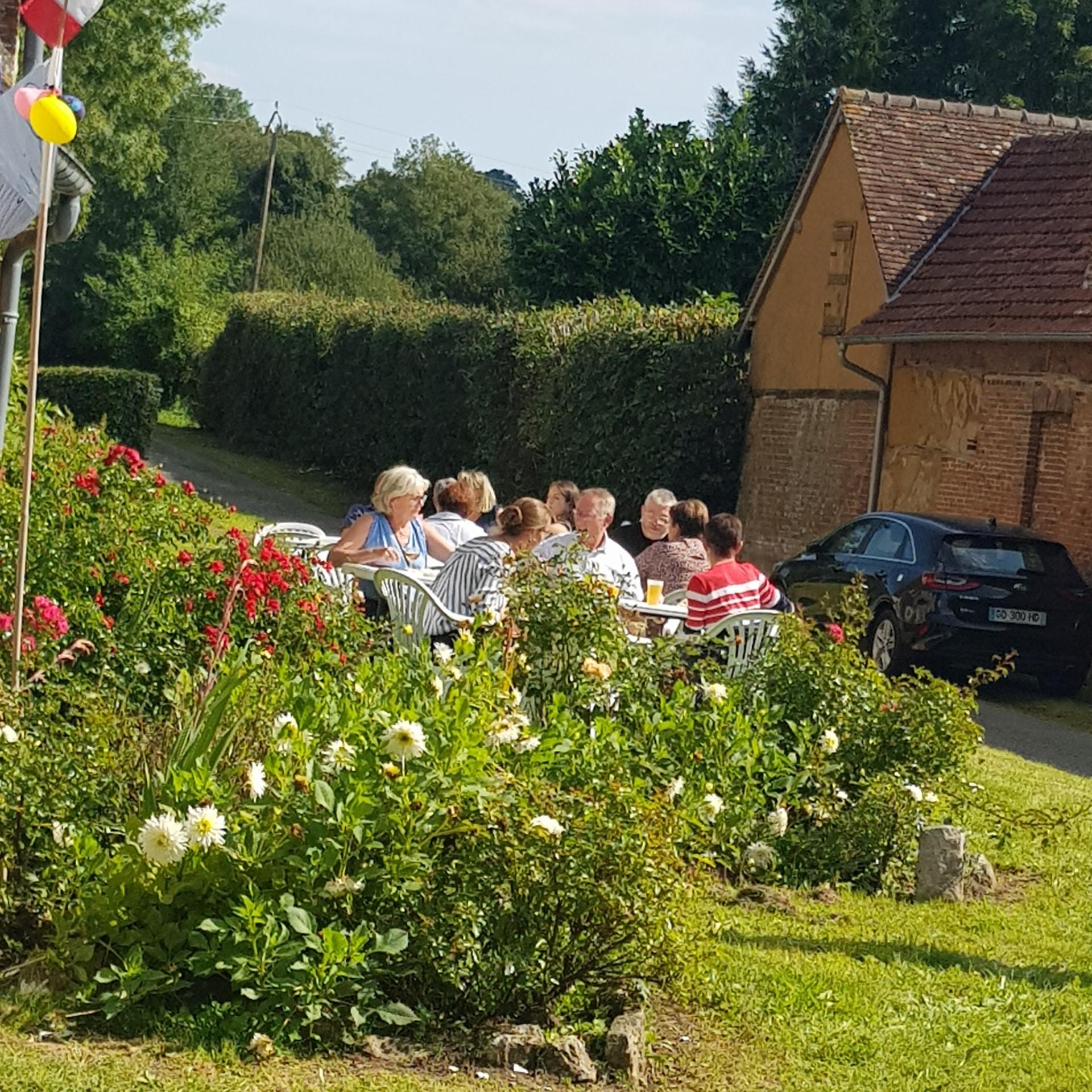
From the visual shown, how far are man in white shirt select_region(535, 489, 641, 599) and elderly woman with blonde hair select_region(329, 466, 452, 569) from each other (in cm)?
98

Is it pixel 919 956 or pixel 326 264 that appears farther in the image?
pixel 326 264

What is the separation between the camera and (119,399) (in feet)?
110

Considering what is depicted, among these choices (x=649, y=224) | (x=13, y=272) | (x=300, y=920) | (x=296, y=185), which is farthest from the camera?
(x=296, y=185)

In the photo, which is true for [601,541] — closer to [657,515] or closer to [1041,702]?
[657,515]

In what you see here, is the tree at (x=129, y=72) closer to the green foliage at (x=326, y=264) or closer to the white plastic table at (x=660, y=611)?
the green foliage at (x=326, y=264)

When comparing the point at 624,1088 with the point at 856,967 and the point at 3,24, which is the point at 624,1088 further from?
the point at 3,24

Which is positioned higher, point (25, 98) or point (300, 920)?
point (25, 98)

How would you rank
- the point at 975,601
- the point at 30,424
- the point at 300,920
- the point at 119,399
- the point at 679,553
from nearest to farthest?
the point at 300,920, the point at 30,424, the point at 679,553, the point at 975,601, the point at 119,399

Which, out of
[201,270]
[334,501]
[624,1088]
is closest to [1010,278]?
[334,501]

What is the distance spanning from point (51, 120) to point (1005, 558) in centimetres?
1275

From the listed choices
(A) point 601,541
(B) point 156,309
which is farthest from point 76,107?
(B) point 156,309

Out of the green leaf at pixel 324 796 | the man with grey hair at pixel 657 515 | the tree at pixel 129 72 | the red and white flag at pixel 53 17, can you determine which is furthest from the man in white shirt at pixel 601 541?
the tree at pixel 129 72

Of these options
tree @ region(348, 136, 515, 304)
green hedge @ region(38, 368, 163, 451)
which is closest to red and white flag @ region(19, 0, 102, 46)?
green hedge @ region(38, 368, 163, 451)

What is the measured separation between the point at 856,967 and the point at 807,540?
18.9 m
